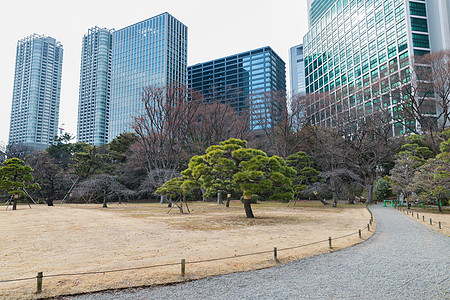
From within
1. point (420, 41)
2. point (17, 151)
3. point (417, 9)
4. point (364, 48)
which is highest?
point (417, 9)

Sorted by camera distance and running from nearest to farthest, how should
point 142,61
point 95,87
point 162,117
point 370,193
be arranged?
point 162,117 → point 370,193 → point 142,61 → point 95,87

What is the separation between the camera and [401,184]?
1045 inches

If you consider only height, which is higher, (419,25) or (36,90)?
(36,90)

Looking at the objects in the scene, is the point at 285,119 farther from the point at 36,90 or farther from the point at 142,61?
the point at 36,90

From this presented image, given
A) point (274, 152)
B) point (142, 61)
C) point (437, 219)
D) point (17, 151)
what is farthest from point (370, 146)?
point (142, 61)

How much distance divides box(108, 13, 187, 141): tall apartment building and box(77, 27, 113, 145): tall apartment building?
13.1 meters

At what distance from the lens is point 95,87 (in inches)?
4498

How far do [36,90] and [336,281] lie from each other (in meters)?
136

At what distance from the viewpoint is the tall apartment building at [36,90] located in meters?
108

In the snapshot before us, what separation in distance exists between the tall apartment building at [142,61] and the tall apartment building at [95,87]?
13.1 metres

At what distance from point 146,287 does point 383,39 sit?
6599 centimetres

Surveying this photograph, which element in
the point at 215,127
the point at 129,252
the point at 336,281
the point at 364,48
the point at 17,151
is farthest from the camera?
the point at 364,48

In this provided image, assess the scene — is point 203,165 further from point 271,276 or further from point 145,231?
point 271,276

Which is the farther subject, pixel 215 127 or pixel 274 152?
pixel 274 152
